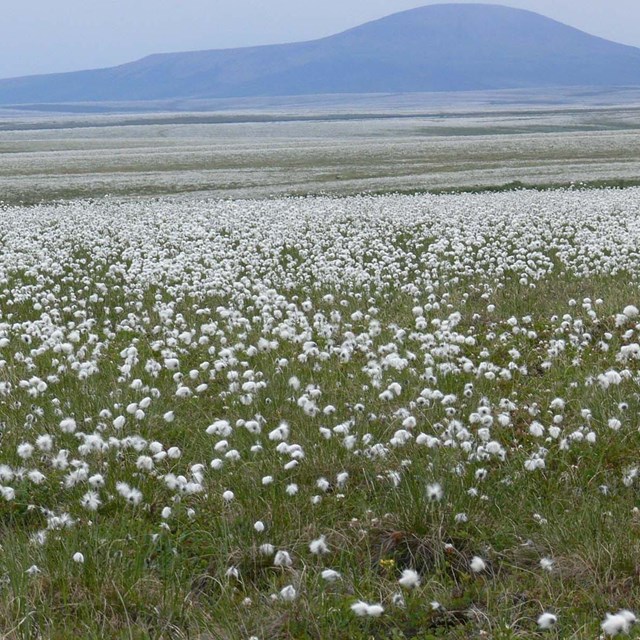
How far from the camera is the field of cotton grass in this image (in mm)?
4676

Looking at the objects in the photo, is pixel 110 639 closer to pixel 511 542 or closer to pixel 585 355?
pixel 511 542

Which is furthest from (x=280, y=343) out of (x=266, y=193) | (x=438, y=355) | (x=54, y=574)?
(x=266, y=193)

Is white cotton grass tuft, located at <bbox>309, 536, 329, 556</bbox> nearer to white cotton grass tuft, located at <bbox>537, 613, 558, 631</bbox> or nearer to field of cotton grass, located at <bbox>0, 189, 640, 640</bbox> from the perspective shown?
field of cotton grass, located at <bbox>0, 189, 640, 640</bbox>

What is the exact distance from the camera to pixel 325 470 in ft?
21.4

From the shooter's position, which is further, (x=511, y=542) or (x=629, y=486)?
(x=629, y=486)

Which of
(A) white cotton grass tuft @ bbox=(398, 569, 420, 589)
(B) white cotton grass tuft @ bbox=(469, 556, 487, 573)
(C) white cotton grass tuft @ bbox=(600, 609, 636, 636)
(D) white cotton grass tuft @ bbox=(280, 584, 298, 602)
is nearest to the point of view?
(C) white cotton grass tuft @ bbox=(600, 609, 636, 636)

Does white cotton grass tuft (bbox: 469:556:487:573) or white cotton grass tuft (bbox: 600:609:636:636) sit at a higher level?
white cotton grass tuft (bbox: 600:609:636:636)

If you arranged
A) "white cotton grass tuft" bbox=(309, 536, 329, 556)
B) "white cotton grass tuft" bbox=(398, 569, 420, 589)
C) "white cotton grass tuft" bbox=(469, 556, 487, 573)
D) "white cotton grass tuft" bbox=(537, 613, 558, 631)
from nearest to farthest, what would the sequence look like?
"white cotton grass tuft" bbox=(537, 613, 558, 631) → "white cotton grass tuft" bbox=(398, 569, 420, 589) → "white cotton grass tuft" bbox=(469, 556, 487, 573) → "white cotton grass tuft" bbox=(309, 536, 329, 556)

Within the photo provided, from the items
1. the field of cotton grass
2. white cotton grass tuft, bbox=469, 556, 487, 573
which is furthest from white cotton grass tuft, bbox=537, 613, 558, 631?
white cotton grass tuft, bbox=469, 556, 487, 573

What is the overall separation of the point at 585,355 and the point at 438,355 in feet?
5.42

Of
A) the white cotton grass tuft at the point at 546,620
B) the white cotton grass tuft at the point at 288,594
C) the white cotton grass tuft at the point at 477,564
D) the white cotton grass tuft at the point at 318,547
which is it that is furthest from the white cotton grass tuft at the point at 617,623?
the white cotton grass tuft at the point at 318,547

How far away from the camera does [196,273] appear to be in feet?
52.5

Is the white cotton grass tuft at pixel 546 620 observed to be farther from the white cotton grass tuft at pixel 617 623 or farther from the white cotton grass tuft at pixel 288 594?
the white cotton grass tuft at pixel 288 594

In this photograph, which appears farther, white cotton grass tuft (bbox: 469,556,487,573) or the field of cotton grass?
white cotton grass tuft (bbox: 469,556,487,573)
